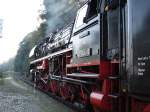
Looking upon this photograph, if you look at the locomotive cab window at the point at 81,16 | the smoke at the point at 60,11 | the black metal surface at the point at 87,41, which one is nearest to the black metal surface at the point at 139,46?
the black metal surface at the point at 87,41

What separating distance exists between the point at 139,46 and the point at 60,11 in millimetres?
25398

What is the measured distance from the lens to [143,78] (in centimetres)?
597

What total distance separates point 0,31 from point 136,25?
2539 centimetres

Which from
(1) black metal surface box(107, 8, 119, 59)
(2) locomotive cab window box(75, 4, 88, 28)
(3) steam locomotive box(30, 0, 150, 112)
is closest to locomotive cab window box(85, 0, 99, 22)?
(3) steam locomotive box(30, 0, 150, 112)

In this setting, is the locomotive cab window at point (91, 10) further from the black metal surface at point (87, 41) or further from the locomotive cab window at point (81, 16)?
the locomotive cab window at point (81, 16)

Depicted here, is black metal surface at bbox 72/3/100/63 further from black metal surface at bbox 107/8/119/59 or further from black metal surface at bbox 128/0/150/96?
black metal surface at bbox 128/0/150/96

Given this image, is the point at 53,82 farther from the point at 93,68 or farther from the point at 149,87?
the point at 149,87

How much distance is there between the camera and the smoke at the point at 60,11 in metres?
29.3

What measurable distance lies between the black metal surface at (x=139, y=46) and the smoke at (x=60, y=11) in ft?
69.7

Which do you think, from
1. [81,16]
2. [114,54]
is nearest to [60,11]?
[81,16]

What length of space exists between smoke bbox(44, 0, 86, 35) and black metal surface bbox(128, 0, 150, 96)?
69.7 feet

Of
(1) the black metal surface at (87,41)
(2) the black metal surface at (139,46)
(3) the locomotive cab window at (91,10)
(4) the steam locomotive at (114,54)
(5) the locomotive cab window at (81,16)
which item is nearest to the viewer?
(2) the black metal surface at (139,46)

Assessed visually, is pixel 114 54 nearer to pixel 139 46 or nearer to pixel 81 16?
pixel 139 46

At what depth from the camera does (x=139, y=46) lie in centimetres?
612
